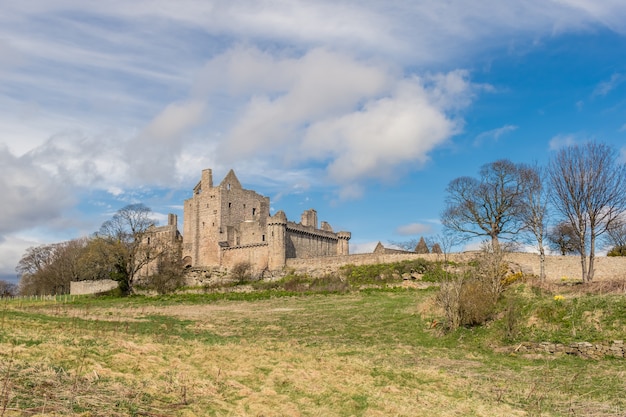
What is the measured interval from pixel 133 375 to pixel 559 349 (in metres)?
13.5

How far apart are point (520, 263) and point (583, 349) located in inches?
1192

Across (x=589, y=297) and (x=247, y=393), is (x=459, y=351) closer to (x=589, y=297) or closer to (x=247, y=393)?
(x=589, y=297)

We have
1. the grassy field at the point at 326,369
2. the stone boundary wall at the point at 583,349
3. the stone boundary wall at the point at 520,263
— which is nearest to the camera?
the grassy field at the point at 326,369

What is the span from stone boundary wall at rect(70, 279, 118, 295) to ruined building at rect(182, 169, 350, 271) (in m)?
9.25

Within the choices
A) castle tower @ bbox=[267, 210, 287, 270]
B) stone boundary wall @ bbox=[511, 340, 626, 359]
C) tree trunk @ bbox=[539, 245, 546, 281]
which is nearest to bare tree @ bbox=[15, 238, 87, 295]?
castle tower @ bbox=[267, 210, 287, 270]

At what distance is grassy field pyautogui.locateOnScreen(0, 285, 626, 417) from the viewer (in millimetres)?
10594

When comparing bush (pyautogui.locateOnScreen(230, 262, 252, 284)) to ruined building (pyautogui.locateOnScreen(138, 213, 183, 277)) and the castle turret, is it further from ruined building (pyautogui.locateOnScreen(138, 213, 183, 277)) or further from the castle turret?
the castle turret

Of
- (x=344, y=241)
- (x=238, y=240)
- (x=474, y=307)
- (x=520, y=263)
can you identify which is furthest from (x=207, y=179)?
(x=474, y=307)

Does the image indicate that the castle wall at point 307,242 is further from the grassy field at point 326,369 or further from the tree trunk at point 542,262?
the grassy field at point 326,369

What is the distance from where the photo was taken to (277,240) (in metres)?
63.0

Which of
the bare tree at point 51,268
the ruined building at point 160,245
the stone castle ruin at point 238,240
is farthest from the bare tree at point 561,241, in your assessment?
the bare tree at point 51,268

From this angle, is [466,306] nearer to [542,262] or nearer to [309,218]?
[542,262]

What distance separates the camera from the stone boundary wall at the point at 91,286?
7031cm

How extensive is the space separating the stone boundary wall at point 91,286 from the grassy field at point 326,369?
156ft
